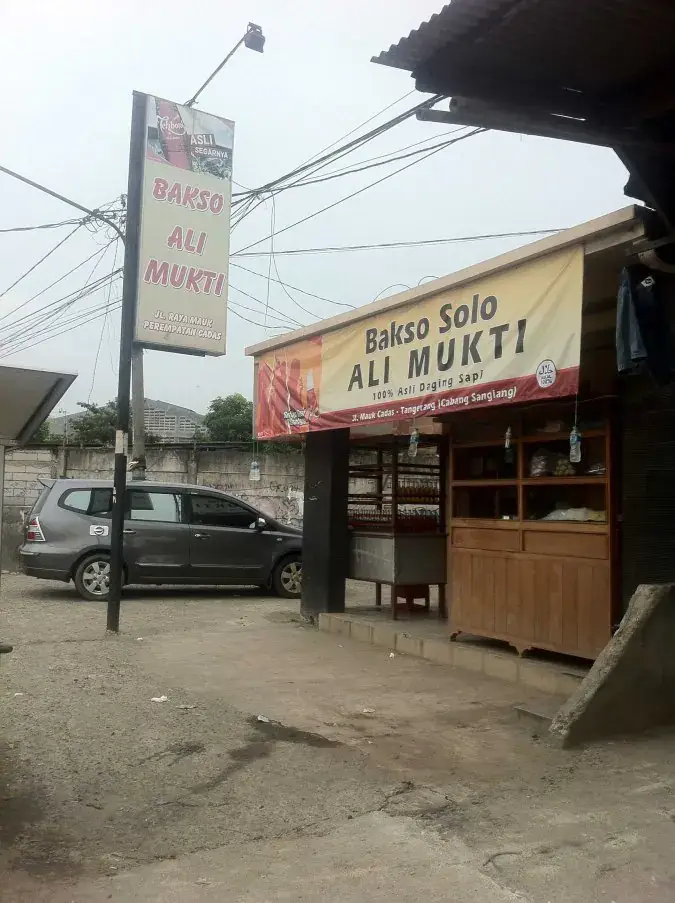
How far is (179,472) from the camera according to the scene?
57.3ft

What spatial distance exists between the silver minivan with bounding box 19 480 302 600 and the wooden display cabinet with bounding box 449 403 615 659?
17.7ft

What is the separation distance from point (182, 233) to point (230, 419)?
68.2 ft

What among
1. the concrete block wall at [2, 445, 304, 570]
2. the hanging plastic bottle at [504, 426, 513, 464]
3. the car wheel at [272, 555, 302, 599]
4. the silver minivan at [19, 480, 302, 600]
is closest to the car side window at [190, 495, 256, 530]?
→ the silver minivan at [19, 480, 302, 600]

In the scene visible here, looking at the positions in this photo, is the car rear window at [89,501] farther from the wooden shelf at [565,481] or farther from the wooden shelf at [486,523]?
the wooden shelf at [565,481]

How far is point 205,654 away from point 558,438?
3996 mm

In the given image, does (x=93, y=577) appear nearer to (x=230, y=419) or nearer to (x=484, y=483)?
(x=484, y=483)

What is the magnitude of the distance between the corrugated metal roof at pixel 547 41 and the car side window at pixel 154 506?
32.3 feet

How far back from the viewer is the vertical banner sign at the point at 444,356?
222 inches

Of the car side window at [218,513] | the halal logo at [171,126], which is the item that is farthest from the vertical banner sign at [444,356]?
the car side window at [218,513]

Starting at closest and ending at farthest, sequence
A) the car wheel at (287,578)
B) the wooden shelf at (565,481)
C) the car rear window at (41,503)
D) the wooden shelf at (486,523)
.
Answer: the wooden shelf at (565,481) < the wooden shelf at (486,523) < the car rear window at (41,503) < the car wheel at (287,578)

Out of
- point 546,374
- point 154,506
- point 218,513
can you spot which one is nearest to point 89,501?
point 154,506

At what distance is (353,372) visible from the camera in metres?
8.06

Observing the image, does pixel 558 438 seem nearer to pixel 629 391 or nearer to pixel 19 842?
pixel 629 391

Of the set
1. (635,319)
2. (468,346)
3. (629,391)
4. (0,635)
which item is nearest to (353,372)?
(468,346)
